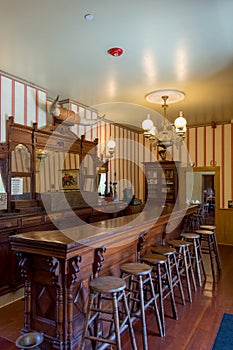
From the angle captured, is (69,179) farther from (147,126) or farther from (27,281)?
(27,281)

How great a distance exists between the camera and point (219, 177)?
6.90m

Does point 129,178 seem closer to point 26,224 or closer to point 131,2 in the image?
point 26,224

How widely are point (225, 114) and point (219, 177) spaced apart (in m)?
1.62

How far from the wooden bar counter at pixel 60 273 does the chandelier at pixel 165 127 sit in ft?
6.31

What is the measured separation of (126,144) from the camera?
7461mm

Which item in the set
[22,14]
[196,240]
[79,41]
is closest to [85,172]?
[196,240]

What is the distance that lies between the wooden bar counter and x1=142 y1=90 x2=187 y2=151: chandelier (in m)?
1.92

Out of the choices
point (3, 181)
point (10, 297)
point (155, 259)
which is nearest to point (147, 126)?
point (155, 259)

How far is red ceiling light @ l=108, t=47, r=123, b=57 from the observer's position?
3164 millimetres

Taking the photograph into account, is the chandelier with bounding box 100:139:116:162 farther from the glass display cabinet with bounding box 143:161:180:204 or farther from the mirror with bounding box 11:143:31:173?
the mirror with bounding box 11:143:31:173

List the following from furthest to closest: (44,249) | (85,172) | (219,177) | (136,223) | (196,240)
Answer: (219,177) < (85,172) < (196,240) < (136,223) < (44,249)

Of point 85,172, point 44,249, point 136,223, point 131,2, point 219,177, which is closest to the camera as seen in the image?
point 44,249

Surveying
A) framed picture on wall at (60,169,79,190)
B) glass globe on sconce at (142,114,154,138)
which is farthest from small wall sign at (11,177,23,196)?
glass globe on sconce at (142,114,154,138)

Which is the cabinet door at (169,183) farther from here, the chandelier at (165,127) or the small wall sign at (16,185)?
the small wall sign at (16,185)
